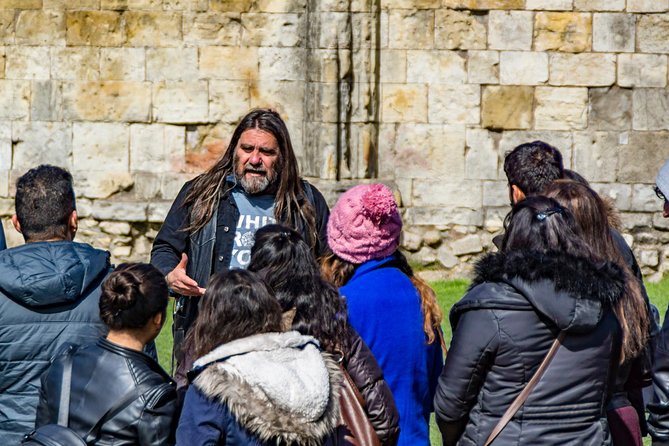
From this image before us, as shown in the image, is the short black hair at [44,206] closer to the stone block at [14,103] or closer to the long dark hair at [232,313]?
the long dark hair at [232,313]

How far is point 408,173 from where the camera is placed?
39.8ft

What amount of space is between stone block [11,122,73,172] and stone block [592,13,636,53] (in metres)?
5.58

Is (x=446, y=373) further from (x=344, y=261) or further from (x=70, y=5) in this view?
(x=70, y=5)

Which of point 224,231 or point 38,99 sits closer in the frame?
point 224,231

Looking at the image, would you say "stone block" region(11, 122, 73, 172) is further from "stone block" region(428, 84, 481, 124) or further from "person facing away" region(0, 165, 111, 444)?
"person facing away" region(0, 165, 111, 444)

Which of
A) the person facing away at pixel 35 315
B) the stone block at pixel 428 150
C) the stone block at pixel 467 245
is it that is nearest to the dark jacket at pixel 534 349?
the person facing away at pixel 35 315

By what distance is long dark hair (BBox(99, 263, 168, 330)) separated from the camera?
12.9 feet

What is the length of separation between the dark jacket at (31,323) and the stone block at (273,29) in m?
7.76

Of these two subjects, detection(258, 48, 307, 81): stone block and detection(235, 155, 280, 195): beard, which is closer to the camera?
detection(235, 155, 280, 195): beard

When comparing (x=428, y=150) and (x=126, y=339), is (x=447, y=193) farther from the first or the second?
(x=126, y=339)

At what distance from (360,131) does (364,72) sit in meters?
0.61

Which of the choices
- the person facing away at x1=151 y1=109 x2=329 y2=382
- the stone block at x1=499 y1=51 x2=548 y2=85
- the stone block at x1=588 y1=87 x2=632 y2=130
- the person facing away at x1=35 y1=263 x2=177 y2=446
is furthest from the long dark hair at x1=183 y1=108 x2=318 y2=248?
the stone block at x1=588 y1=87 x2=632 y2=130

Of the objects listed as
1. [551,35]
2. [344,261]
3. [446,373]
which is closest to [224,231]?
[344,261]

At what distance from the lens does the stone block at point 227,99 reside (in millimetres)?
11914
